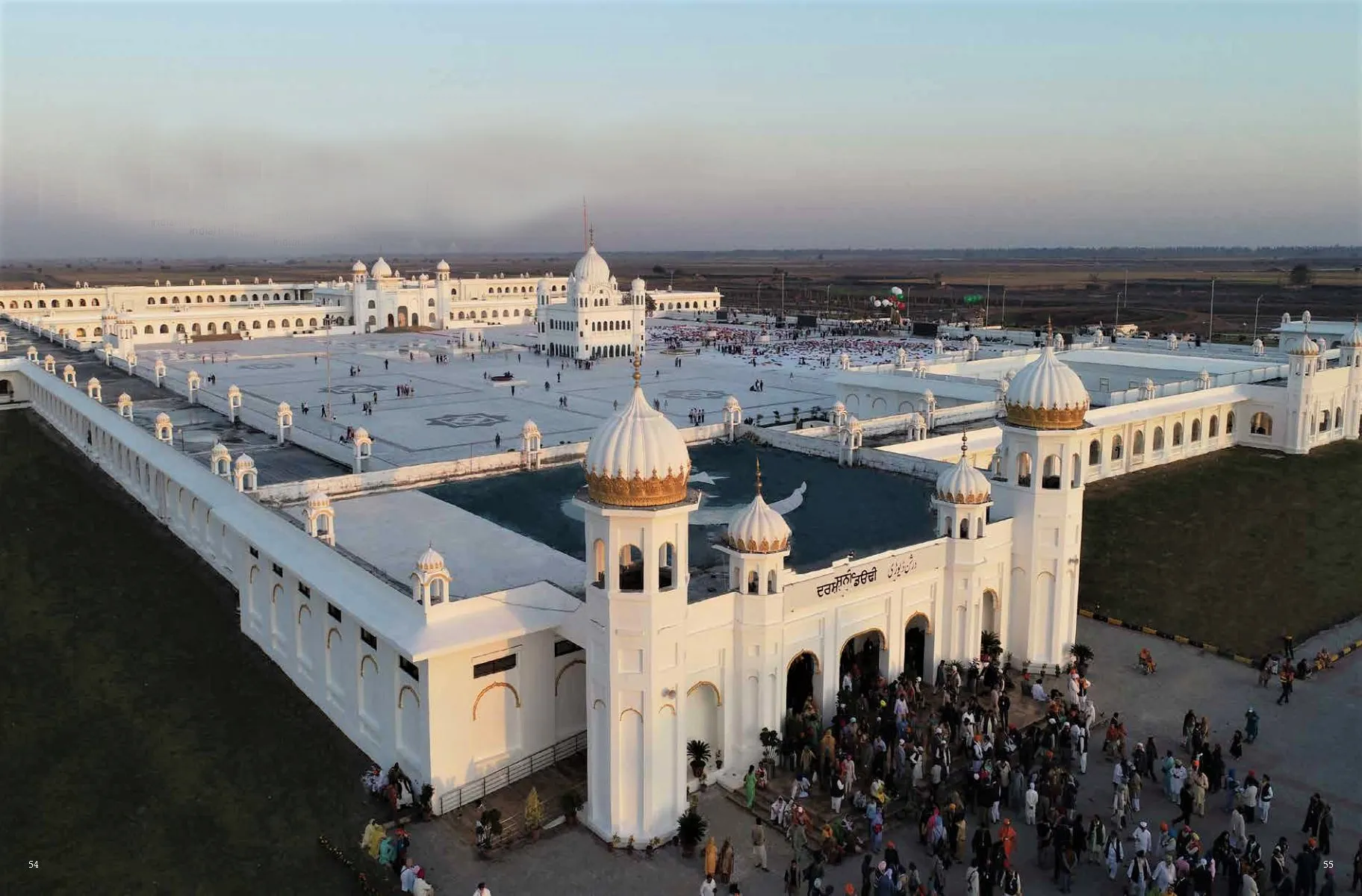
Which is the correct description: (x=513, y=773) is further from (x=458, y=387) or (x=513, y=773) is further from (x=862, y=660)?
(x=458, y=387)

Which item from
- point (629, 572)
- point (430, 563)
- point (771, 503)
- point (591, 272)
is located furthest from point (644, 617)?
point (591, 272)

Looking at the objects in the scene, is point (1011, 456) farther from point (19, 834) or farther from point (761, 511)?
point (19, 834)

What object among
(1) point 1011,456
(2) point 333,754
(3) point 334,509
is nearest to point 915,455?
(1) point 1011,456

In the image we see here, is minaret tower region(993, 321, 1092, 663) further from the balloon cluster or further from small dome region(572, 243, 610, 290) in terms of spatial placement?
small dome region(572, 243, 610, 290)

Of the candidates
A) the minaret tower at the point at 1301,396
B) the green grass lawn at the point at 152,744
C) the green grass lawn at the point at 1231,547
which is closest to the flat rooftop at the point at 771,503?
the green grass lawn at the point at 152,744

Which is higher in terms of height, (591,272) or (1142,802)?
(591,272)
